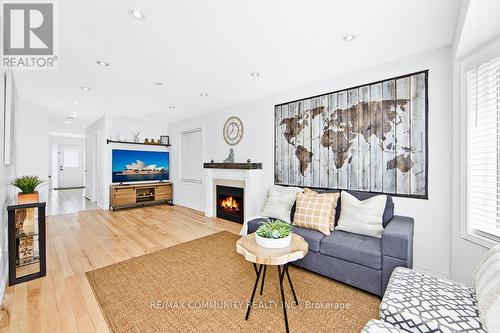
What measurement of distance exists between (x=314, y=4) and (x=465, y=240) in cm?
250

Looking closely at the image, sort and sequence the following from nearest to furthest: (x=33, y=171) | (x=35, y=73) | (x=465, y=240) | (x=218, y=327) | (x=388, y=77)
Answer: (x=218, y=327) → (x=465, y=240) → (x=388, y=77) → (x=35, y=73) → (x=33, y=171)

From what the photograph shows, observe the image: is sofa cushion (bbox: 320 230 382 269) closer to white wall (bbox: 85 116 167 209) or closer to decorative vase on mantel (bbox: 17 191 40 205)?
decorative vase on mantel (bbox: 17 191 40 205)

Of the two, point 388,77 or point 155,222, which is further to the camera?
point 155,222

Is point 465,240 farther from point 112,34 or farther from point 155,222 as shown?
point 155,222

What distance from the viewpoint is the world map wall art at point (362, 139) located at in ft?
7.89

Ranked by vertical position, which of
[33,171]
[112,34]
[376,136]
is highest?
[112,34]

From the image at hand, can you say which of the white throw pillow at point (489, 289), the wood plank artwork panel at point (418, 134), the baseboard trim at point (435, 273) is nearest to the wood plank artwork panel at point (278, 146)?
the wood plank artwork panel at point (418, 134)

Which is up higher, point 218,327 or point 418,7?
point 418,7

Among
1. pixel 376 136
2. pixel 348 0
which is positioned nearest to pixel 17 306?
pixel 348 0

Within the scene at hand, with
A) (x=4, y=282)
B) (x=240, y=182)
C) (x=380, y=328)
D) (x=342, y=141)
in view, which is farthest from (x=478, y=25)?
(x=4, y=282)

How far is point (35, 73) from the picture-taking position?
2971 mm

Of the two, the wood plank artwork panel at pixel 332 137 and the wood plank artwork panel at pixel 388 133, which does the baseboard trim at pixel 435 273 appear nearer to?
the wood plank artwork panel at pixel 388 133

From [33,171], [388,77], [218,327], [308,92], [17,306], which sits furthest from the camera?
[33,171]

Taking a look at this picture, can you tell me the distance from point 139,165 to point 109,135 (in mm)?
1062
